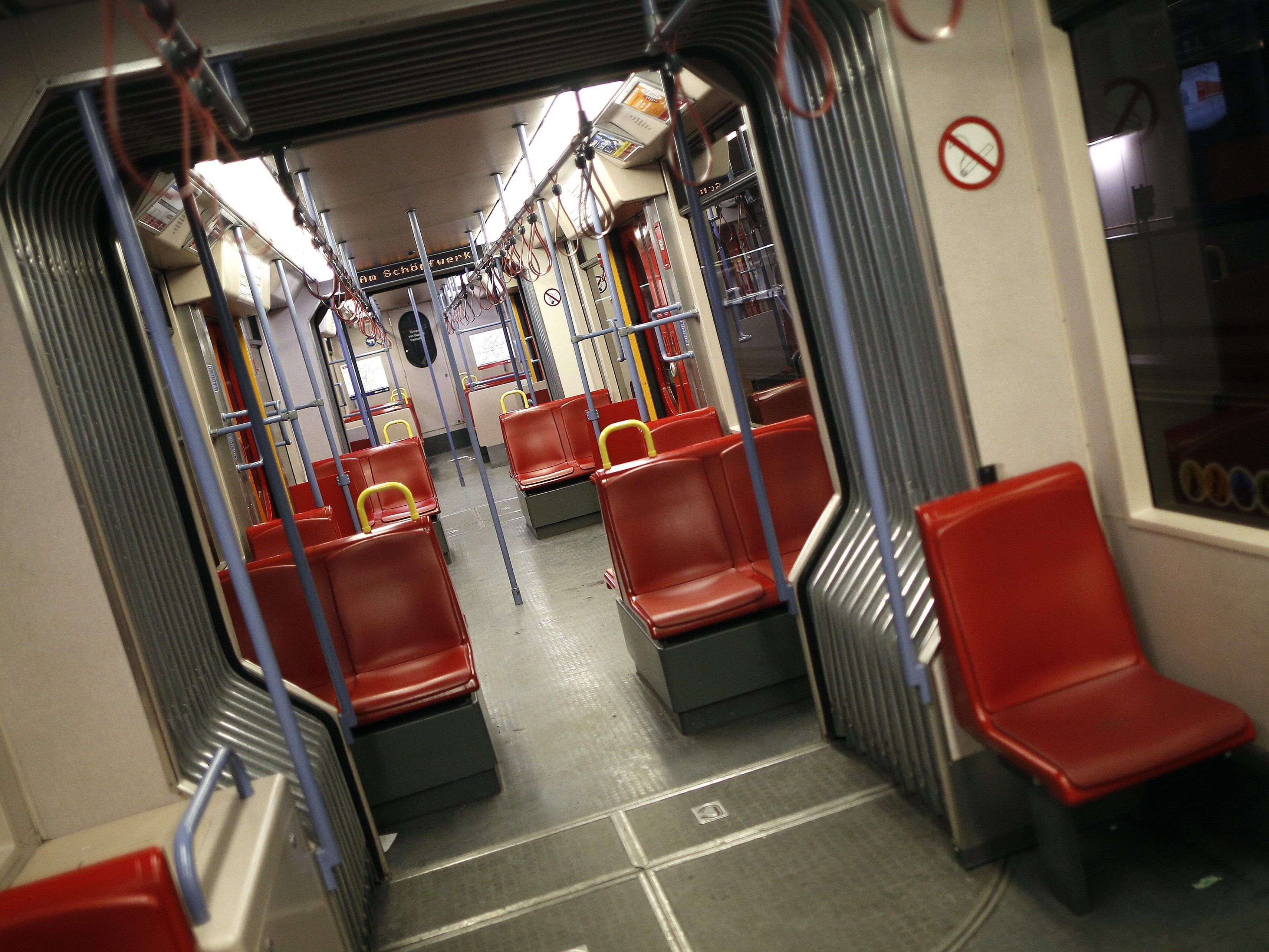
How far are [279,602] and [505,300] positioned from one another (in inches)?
338

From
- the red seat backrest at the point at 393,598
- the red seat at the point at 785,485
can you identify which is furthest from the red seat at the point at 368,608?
the red seat at the point at 785,485

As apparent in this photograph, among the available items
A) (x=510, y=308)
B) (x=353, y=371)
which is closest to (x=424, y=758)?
(x=353, y=371)

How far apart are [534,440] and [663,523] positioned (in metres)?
4.77

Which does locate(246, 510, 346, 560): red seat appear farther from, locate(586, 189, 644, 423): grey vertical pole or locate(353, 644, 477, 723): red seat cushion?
locate(586, 189, 644, 423): grey vertical pole

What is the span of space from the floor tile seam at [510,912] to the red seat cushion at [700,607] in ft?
3.39

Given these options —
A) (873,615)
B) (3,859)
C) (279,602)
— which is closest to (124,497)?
(3,859)

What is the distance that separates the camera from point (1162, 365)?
8.57 feet

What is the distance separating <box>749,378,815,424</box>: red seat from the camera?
5883 millimetres

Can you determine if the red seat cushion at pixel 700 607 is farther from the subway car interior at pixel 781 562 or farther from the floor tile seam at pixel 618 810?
the floor tile seam at pixel 618 810

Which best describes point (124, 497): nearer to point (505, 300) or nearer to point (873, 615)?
point (873, 615)

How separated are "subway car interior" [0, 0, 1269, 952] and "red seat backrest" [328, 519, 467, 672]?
14mm

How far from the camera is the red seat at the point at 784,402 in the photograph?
5883mm

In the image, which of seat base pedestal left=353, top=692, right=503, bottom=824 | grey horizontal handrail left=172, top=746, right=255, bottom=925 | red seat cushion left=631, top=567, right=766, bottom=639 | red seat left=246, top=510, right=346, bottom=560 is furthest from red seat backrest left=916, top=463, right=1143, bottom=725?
red seat left=246, top=510, right=346, bottom=560

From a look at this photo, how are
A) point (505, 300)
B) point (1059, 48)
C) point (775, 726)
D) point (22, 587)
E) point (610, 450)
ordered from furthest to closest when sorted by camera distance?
point (505, 300) → point (610, 450) → point (775, 726) → point (1059, 48) → point (22, 587)
